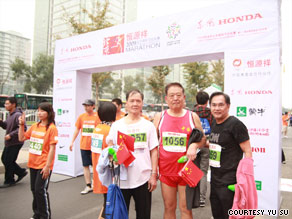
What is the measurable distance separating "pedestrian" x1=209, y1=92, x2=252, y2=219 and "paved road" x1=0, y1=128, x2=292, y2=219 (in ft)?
4.93

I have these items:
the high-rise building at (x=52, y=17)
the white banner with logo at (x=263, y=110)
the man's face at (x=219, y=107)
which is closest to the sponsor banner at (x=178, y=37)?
the white banner with logo at (x=263, y=110)

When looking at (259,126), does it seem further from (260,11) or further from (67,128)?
(67,128)

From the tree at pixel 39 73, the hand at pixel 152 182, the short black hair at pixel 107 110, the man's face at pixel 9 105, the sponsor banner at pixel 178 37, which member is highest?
the tree at pixel 39 73

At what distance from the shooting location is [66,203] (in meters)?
4.00

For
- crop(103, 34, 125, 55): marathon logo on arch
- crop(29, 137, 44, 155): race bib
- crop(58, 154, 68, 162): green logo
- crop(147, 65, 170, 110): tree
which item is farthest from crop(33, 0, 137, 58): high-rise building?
crop(29, 137, 44, 155): race bib

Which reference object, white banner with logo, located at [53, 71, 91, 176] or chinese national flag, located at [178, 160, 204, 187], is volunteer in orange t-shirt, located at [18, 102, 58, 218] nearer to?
chinese national flag, located at [178, 160, 204, 187]

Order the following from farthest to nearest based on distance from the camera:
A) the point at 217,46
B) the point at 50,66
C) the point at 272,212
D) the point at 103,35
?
the point at 50,66
the point at 103,35
the point at 217,46
the point at 272,212

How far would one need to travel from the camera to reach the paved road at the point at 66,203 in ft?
11.6

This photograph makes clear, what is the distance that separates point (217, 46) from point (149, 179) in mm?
2690

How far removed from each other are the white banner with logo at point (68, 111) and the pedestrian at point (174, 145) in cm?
388

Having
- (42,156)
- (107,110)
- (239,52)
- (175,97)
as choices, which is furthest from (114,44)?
(175,97)

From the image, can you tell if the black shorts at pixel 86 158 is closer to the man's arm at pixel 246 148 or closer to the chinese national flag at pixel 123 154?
the chinese national flag at pixel 123 154

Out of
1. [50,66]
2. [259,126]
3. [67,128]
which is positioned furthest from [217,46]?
[50,66]

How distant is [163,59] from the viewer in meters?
4.50
